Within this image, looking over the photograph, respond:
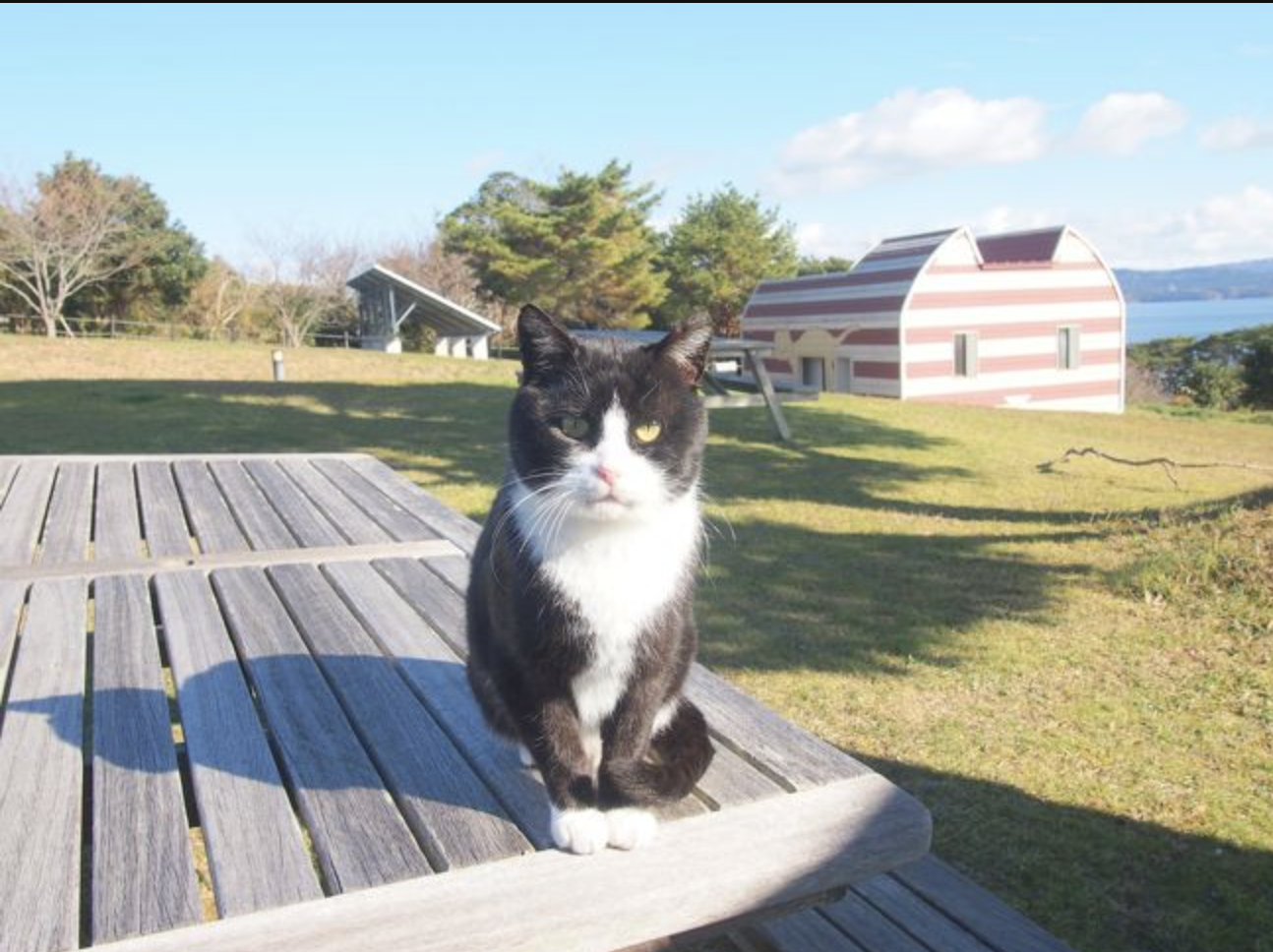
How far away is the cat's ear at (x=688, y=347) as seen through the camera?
1.66 m

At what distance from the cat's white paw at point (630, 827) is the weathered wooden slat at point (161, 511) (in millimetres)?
2088

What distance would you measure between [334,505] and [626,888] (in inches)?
105

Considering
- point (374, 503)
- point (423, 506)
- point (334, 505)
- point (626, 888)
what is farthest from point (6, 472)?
point (626, 888)

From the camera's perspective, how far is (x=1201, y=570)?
17.1 feet

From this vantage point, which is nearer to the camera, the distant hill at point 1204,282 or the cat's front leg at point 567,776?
the cat's front leg at point 567,776

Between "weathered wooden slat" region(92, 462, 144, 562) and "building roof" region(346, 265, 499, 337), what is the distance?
2012 centimetres

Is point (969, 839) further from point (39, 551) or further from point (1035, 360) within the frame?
point (1035, 360)

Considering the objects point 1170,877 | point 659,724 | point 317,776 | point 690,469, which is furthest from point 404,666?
point 1170,877

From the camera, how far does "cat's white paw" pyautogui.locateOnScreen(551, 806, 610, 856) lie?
4.65 feet

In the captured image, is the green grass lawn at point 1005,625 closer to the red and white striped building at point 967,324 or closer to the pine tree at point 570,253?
the red and white striped building at point 967,324

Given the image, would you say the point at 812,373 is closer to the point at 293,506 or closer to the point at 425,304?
the point at 425,304

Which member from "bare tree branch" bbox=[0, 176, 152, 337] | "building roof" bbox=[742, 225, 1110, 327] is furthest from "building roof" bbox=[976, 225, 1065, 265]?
"bare tree branch" bbox=[0, 176, 152, 337]

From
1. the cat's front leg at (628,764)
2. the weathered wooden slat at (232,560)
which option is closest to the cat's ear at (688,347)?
the cat's front leg at (628,764)

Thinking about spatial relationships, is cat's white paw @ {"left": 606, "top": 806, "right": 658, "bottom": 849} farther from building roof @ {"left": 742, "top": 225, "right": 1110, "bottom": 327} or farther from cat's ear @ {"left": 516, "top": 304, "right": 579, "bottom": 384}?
building roof @ {"left": 742, "top": 225, "right": 1110, "bottom": 327}
